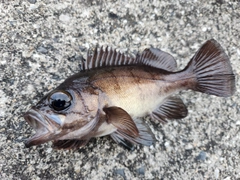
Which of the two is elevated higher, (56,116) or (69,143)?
(56,116)

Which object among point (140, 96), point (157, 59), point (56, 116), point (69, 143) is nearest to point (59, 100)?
point (56, 116)

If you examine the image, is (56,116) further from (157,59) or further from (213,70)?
(213,70)

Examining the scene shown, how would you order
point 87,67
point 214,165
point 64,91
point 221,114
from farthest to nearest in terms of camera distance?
point 221,114
point 214,165
point 87,67
point 64,91

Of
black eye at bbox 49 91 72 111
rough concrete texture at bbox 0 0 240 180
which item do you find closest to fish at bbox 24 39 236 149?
black eye at bbox 49 91 72 111

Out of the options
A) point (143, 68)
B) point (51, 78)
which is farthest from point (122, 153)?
point (51, 78)

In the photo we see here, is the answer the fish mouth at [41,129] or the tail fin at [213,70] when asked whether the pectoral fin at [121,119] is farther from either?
the tail fin at [213,70]

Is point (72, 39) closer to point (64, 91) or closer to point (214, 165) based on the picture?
point (64, 91)
